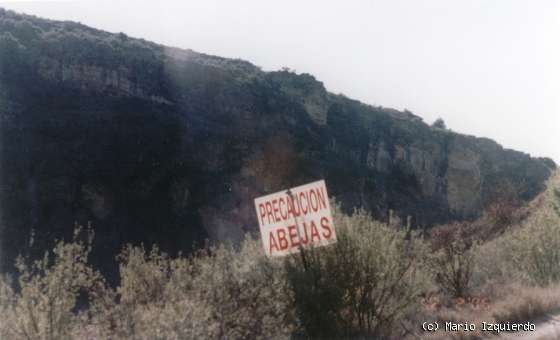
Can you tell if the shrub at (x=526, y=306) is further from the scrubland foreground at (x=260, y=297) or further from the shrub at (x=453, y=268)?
the shrub at (x=453, y=268)

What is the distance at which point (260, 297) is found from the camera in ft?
23.7

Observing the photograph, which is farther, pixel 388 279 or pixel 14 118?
pixel 14 118

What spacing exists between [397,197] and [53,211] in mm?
28413

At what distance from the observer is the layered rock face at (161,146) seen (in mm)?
27828

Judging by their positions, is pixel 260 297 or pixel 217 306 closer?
pixel 217 306

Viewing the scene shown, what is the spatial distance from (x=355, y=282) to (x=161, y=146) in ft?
91.1

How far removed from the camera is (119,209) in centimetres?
2908

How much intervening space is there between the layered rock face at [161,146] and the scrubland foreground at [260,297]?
1668 centimetres

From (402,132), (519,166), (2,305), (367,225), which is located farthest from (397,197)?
(2,305)

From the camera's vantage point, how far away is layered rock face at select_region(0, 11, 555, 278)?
27.8 metres

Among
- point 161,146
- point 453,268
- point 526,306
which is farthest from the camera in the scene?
point 161,146

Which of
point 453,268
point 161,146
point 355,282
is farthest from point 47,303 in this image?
point 161,146

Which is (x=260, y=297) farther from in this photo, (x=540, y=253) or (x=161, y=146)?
(x=161, y=146)

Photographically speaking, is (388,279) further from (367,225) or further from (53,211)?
(53,211)
